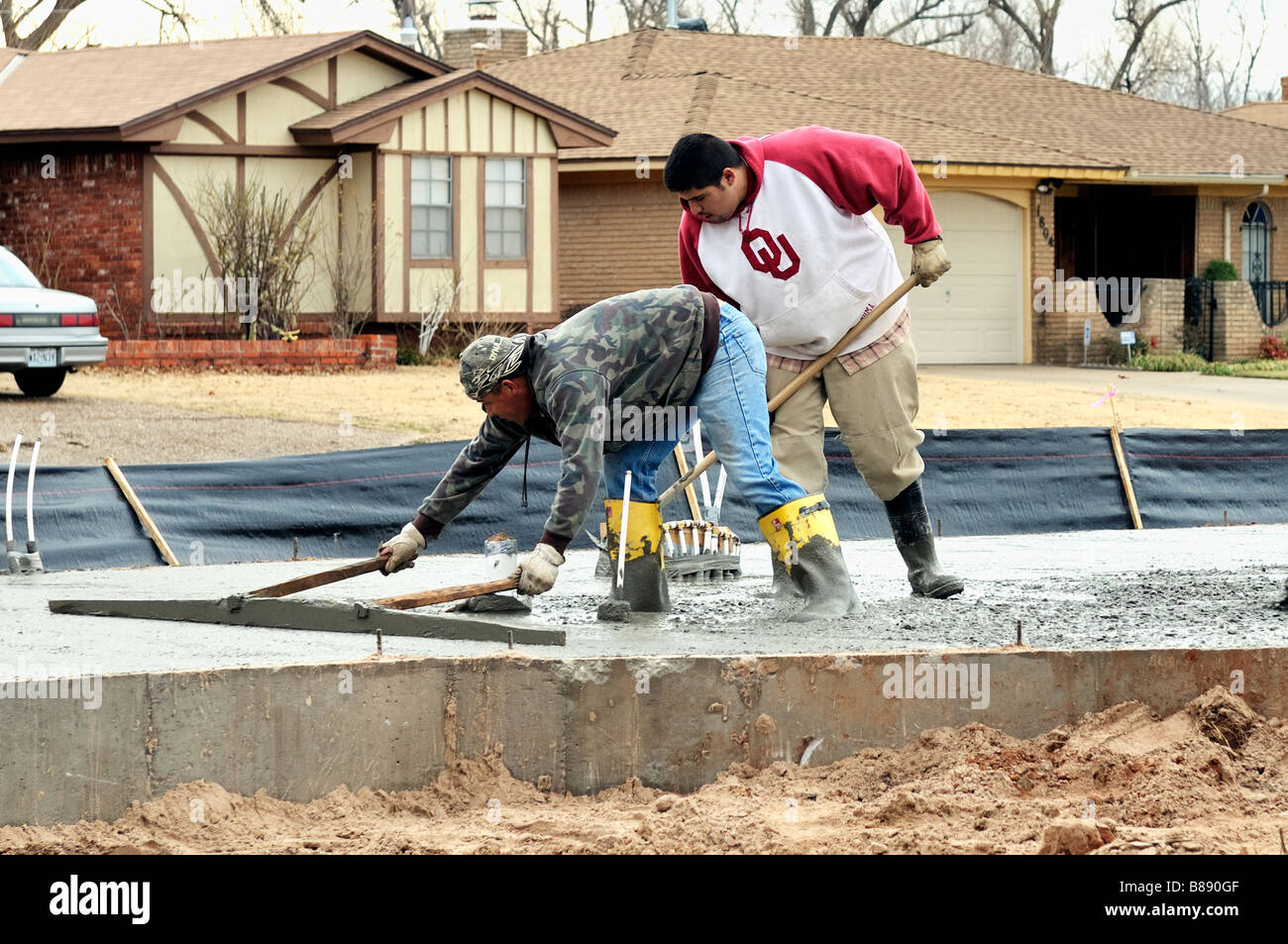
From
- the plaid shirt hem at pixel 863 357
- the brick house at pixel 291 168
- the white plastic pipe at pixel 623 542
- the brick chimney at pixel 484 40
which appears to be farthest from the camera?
the brick chimney at pixel 484 40

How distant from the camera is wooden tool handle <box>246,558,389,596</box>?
242 inches

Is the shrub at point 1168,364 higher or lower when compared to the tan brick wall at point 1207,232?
lower

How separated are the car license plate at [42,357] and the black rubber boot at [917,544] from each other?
35.8 ft

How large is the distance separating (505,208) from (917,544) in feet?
52.9

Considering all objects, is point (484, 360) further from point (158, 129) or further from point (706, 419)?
point (158, 129)

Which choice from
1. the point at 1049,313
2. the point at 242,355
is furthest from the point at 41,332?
the point at 1049,313

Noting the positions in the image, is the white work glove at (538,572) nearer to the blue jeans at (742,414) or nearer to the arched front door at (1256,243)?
the blue jeans at (742,414)

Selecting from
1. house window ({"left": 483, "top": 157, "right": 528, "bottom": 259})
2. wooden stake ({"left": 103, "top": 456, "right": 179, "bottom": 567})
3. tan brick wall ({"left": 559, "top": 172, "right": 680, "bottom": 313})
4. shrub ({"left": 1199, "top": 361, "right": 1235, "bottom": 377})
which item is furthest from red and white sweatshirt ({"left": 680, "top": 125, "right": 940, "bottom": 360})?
shrub ({"left": 1199, "top": 361, "right": 1235, "bottom": 377})

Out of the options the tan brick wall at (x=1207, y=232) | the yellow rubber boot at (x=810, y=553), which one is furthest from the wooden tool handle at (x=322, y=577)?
the tan brick wall at (x=1207, y=232)

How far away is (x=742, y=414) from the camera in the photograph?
6.27 m

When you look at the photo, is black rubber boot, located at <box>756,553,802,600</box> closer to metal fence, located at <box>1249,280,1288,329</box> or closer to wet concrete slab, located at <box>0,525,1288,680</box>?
wet concrete slab, located at <box>0,525,1288,680</box>

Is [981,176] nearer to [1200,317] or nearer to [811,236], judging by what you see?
[1200,317]

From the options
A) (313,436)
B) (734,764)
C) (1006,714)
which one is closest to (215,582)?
(734,764)

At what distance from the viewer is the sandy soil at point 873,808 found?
466 centimetres
